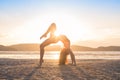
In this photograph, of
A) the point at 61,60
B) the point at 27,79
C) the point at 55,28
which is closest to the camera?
the point at 27,79

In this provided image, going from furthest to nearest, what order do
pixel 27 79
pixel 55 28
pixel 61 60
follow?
pixel 61 60 < pixel 55 28 < pixel 27 79

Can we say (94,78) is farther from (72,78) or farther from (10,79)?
(10,79)

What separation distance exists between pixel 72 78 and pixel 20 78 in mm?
2017

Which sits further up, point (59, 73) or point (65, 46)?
point (65, 46)

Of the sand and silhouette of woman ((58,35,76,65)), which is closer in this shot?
the sand

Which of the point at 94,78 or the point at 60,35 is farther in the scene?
the point at 60,35

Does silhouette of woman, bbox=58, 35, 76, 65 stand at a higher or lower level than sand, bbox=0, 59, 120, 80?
higher

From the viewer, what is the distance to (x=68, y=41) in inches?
715

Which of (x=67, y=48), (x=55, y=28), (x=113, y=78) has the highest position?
(x=55, y=28)

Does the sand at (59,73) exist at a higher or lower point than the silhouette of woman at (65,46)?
lower

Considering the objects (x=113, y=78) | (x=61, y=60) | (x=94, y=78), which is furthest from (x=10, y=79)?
(x=61, y=60)

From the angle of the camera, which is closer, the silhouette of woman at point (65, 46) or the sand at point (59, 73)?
the sand at point (59, 73)

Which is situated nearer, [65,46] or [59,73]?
[59,73]

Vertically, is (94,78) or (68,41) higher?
(68,41)
